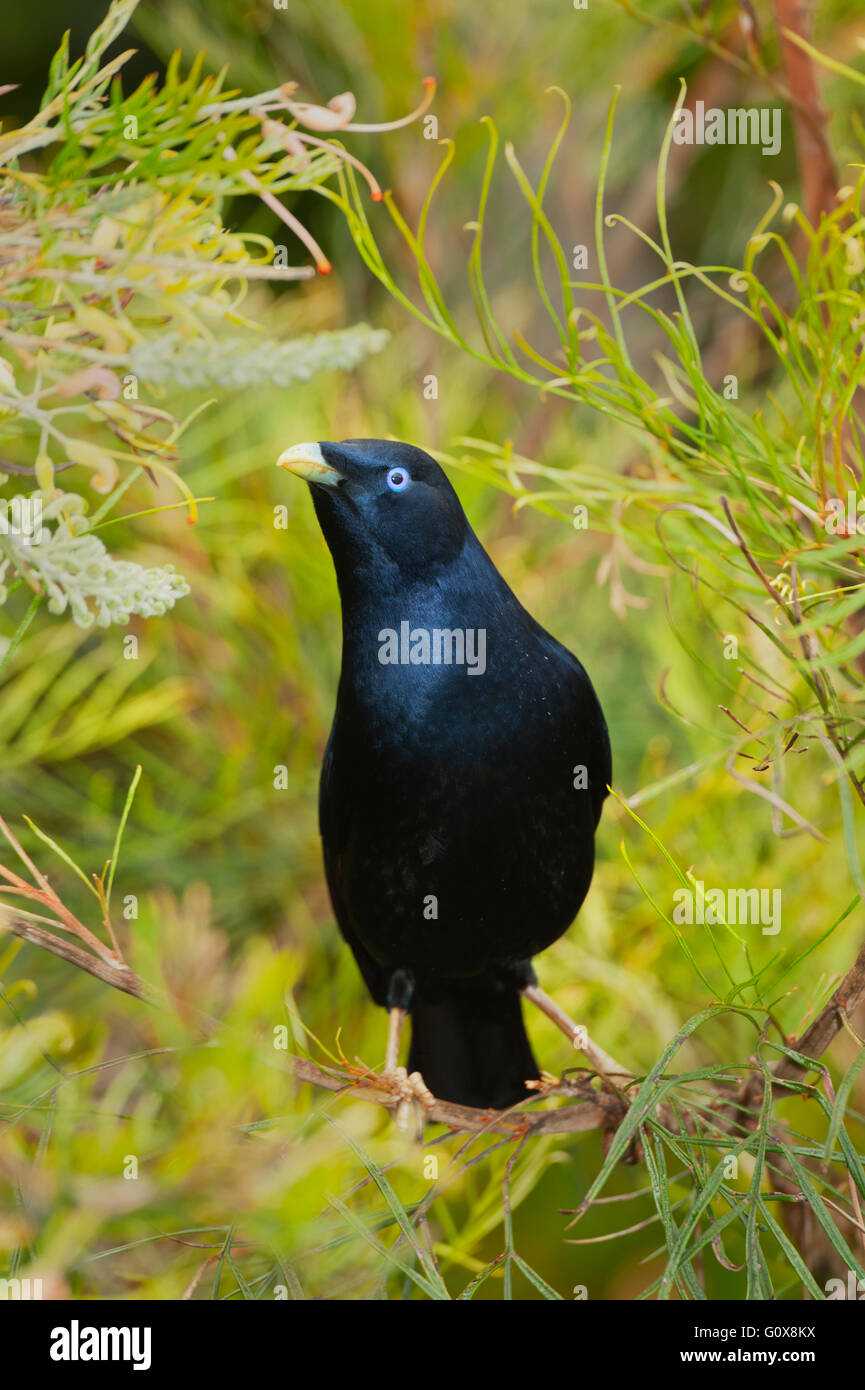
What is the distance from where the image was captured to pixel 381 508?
0.95 m

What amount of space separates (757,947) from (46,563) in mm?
758

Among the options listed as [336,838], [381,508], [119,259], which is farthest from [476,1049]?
[119,259]

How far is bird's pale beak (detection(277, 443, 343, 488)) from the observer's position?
3.01 ft

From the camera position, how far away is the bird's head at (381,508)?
0.94 metres

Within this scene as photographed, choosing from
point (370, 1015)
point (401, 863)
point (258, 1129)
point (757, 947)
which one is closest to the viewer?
point (258, 1129)

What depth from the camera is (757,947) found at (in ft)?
3.60

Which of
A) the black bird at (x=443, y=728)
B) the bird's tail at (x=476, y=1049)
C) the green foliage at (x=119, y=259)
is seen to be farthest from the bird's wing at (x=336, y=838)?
the green foliage at (x=119, y=259)

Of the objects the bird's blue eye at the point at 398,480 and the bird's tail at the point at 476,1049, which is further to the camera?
the bird's tail at the point at 476,1049

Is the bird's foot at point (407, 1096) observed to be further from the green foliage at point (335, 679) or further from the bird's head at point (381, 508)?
the bird's head at point (381, 508)

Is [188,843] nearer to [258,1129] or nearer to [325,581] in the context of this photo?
[325,581]

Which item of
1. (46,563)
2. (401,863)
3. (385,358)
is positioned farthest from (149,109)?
(385,358)

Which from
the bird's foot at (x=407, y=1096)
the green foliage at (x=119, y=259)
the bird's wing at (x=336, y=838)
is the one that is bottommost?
the bird's foot at (x=407, y=1096)

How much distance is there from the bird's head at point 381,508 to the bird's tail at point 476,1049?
1.55 ft
